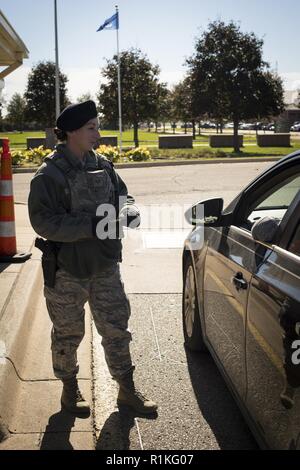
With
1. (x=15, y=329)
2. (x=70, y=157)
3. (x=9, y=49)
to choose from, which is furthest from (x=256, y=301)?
(x=9, y=49)

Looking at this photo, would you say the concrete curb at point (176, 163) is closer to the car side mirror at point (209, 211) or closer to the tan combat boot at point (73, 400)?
the car side mirror at point (209, 211)

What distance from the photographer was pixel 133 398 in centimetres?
324

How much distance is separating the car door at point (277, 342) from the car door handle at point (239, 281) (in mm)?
111

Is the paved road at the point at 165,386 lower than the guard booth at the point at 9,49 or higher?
lower

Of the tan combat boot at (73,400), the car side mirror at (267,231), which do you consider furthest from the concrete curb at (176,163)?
the car side mirror at (267,231)

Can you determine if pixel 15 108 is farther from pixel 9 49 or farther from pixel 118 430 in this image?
pixel 118 430

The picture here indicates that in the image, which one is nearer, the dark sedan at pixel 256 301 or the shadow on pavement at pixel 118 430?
the dark sedan at pixel 256 301

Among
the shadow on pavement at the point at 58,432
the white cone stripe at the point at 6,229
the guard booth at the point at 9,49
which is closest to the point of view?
the shadow on pavement at the point at 58,432

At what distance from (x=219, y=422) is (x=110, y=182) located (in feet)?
5.02

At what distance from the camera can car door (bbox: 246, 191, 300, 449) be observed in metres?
2.00

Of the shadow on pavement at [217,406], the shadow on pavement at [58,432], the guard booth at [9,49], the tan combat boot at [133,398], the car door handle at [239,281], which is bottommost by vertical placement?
the shadow on pavement at [217,406]

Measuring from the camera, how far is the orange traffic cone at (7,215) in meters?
5.70

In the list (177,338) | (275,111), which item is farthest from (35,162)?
(177,338)

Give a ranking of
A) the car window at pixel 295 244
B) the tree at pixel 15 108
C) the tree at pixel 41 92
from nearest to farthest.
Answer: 1. the car window at pixel 295 244
2. the tree at pixel 41 92
3. the tree at pixel 15 108
